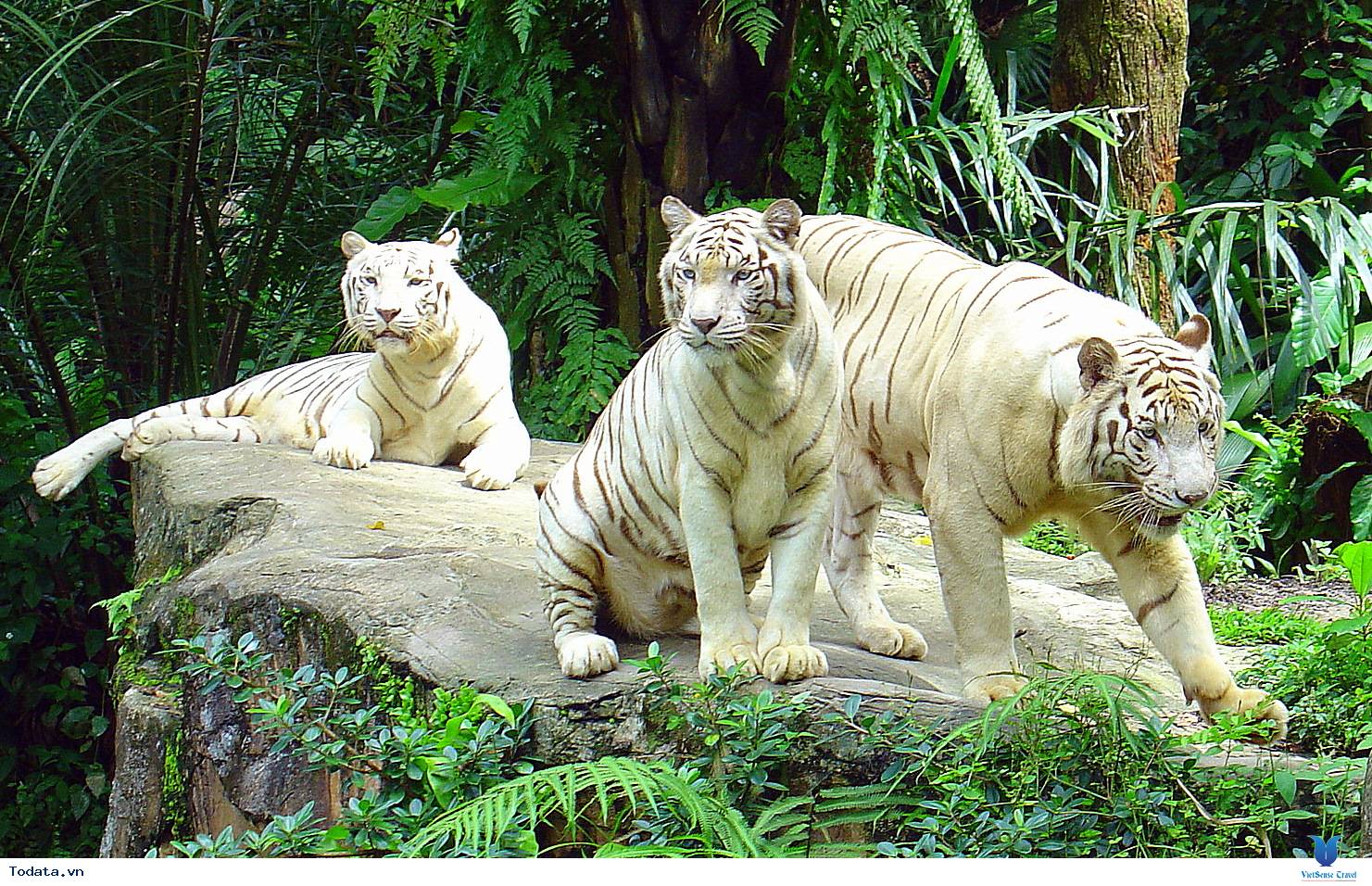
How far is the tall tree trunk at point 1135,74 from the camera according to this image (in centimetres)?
530

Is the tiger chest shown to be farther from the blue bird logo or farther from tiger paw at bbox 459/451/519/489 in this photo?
tiger paw at bbox 459/451/519/489

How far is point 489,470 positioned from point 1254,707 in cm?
239

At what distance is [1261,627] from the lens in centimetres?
368

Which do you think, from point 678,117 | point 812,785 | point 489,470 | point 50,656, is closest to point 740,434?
point 812,785

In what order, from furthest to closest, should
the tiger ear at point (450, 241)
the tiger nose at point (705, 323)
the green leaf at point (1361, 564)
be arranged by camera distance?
the tiger ear at point (450, 241) → the green leaf at point (1361, 564) → the tiger nose at point (705, 323)

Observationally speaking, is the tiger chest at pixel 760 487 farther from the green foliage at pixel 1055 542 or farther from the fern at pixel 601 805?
the green foliage at pixel 1055 542

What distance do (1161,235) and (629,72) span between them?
205cm

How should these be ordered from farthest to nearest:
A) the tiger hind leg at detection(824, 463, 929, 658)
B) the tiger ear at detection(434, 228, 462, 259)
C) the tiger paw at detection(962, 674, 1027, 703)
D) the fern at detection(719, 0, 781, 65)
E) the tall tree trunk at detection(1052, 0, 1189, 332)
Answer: the tall tree trunk at detection(1052, 0, 1189, 332), the tiger ear at detection(434, 228, 462, 259), the fern at detection(719, 0, 781, 65), the tiger hind leg at detection(824, 463, 929, 658), the tiger paw at detection(962, 674, 1027, 703)

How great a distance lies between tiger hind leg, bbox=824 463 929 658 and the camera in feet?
10.2

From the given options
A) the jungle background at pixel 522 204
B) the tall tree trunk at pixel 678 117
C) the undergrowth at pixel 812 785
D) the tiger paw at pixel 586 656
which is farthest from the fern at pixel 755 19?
the undergrowth at pixel 812 785

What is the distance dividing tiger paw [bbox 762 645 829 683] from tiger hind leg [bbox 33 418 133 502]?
2965 mm

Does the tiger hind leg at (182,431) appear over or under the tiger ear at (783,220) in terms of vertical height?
under

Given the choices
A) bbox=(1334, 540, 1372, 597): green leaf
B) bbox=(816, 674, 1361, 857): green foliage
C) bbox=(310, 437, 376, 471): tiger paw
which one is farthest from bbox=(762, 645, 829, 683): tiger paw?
bbox=(310, 437, 376, 471): tiger paw

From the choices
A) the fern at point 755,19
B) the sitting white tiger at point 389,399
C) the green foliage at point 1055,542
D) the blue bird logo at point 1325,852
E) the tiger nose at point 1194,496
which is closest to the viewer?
the blue bird logo at point 1325,852
